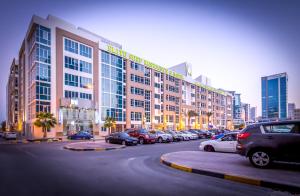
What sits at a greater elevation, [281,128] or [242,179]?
[281,128]

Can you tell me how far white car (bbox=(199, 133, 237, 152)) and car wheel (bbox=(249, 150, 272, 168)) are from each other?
18.4 feet

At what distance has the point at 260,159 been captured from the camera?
8.30 m

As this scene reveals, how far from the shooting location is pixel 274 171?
7555 millimetres

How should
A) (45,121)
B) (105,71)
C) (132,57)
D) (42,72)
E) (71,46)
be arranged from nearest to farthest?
(45,121)
(42,72)
(71,46)
(105,71)
(132,57)

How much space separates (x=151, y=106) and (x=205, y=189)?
201 feet

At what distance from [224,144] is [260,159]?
6.17 metres

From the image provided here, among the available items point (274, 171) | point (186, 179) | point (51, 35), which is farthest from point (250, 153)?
point (51, 35)

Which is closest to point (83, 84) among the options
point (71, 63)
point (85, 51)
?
point (71, 63)

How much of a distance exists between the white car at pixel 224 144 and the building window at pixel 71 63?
38592 millimetres

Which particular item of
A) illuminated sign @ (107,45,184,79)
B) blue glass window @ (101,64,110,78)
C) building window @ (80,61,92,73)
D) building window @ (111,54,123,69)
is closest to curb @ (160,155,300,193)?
building window @ (80,61,92,73)

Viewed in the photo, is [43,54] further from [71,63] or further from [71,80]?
[71,80]

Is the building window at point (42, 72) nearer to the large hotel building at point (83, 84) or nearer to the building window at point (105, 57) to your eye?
the large hotel building at point (83, 84)

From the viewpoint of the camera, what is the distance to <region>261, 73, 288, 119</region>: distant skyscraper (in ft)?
529

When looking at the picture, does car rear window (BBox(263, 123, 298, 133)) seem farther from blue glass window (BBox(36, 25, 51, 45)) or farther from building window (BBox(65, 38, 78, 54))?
building window (BBox(65, 38, 78, 54))
